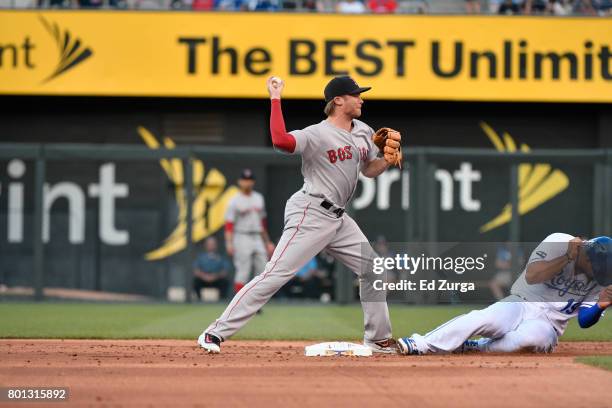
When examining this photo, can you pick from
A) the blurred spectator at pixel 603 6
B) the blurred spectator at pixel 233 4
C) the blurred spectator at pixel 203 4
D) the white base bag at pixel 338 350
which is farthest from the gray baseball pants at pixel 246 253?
the blurred spectator at pixel 603 6

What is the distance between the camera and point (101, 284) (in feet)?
57.5

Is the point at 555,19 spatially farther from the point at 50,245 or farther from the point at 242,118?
the point at 50,245

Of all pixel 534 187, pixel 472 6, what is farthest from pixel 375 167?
pixel 472 6

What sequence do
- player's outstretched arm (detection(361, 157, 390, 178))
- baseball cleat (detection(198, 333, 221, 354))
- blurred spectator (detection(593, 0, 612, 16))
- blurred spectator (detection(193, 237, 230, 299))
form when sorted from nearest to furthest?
baseball cleat (detection(198, 333, 221, 354)) < player's outstretched arm (detection(361, 157, 390, 178)) < blurred spectator (detection(193, 237, 230, 299)) < blurred spectator (detection(593, 0, 612, 16))

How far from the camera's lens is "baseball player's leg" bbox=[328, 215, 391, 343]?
8625mm

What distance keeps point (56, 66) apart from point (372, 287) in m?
12.1

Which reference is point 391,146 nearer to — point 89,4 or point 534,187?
point 534,187

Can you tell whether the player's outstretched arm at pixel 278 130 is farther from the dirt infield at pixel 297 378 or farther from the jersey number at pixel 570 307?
the jersey number at pixel 570 307

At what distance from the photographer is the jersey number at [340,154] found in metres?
8.46

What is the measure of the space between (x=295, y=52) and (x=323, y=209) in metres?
11.2

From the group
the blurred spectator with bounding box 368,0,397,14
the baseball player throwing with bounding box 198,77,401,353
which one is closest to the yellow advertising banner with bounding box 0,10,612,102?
the blurred spectator with bounding box 368,0,397,14

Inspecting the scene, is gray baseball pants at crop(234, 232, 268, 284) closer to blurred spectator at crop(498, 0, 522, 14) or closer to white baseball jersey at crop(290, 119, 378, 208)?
white baseball jersey at crop(290, 119, 378, 208)

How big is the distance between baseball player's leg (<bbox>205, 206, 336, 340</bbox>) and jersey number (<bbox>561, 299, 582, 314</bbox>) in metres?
1.83

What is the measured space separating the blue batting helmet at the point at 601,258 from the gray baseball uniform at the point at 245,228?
24.0 feet
